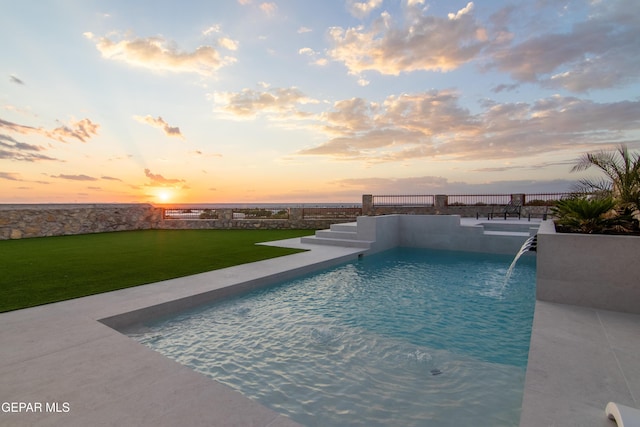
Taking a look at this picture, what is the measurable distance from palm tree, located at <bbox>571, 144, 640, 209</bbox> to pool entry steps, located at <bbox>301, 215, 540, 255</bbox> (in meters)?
2.87

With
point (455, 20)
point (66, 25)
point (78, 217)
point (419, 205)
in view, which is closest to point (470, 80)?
point (455, 20)

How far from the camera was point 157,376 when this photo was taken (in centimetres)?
266

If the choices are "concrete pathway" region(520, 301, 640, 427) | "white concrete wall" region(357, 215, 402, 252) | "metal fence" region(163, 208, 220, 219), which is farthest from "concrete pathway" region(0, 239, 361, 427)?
"metal fence" region(163, 208, 220, 219)

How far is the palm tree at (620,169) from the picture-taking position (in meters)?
6.71

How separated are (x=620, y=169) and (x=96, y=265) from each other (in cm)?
1302

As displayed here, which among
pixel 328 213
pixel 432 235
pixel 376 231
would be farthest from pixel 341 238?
pixel 328 213

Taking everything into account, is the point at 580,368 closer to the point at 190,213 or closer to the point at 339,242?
the point at 339,242

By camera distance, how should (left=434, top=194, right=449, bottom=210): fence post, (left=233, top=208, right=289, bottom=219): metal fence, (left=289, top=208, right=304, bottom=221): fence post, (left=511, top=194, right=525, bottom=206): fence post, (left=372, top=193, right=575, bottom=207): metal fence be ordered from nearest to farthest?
(left=372, top=193, right=575, bottom=207): metal fence, (left=511, top=194, right=525, bottom=206): fence post, (left=289, top=208, right=304, bottom=221): fence post, (left=434, top=194, right=449, bottom=210): fence post, (left=233, top=208, right=289, bottom=219): metal fence

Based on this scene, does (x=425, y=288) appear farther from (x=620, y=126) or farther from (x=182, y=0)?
(x=620, y=126)

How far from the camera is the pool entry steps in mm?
Result: 10664

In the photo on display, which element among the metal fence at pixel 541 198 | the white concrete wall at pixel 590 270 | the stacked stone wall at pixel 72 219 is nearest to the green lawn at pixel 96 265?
the stacked stone wall at pixel 72 219

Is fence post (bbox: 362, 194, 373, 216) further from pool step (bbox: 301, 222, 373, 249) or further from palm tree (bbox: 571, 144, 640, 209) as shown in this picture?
palm tree (bbox: 571, 144, 640, 209)

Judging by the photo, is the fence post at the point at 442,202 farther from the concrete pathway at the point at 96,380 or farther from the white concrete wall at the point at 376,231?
the concrete pathway at the point at 96,380

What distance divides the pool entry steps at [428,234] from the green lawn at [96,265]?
249 centimetres
